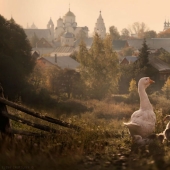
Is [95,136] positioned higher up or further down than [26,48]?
further down

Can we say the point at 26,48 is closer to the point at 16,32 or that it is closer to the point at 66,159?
the point at 16,32

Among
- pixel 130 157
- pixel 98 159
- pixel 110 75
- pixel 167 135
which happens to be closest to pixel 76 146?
pixel 98 159

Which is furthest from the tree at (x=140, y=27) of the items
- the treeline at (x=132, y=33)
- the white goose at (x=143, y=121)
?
the white goose at (x=143, y=121)

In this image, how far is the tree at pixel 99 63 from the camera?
584 inches

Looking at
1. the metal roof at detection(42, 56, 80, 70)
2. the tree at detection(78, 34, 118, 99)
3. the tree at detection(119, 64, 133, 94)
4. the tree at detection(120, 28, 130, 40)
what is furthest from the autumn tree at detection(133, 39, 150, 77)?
the tree at detection(120, 28, 130, 40)

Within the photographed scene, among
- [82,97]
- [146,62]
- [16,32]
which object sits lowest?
[82,97]

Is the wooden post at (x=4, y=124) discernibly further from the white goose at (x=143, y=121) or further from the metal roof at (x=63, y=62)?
the metal roof at (x=63, y=62)

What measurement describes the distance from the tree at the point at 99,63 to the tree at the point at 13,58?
11.0 ft

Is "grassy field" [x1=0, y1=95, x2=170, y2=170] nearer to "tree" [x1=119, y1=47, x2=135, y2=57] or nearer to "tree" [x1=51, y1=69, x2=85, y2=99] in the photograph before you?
"tree" [x1=51, y1=69, x2=85, y2=99]

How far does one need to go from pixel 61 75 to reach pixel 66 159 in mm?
9855

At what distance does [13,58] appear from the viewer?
436 inches

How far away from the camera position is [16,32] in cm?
1188

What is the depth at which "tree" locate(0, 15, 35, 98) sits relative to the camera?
391 inches

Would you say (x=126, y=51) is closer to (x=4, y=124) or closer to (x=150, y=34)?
(x=150, y=34)
